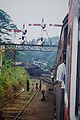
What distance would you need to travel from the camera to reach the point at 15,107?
18.1 feet

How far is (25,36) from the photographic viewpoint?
6.37 meters

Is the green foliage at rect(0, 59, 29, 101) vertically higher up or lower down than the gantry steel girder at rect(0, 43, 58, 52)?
lower down

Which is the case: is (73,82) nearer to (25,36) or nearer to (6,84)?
(25,36)

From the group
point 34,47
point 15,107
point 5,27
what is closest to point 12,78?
point 34,47

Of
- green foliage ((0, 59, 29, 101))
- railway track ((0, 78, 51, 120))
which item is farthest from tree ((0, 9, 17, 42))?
railway track ((0, 78, 51, 120))

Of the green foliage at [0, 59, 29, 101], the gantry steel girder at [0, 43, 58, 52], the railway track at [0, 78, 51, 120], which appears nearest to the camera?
the railway track at [0, 78, 51, 120]

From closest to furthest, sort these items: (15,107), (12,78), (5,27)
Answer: (15,107), (5,27), (12,78)

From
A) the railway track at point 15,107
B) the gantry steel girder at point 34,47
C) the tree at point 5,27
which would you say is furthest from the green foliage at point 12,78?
the tree at point 5,27

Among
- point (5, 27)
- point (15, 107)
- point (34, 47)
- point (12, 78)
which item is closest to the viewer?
point (15, 107)

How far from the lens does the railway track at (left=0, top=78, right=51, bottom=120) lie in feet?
15.0

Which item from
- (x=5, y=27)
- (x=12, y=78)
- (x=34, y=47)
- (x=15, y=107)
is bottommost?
(x=15, y=107)

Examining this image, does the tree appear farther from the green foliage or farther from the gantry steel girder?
the green foliage

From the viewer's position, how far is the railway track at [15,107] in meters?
4.58

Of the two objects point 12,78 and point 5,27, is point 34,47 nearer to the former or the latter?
point 5,27
